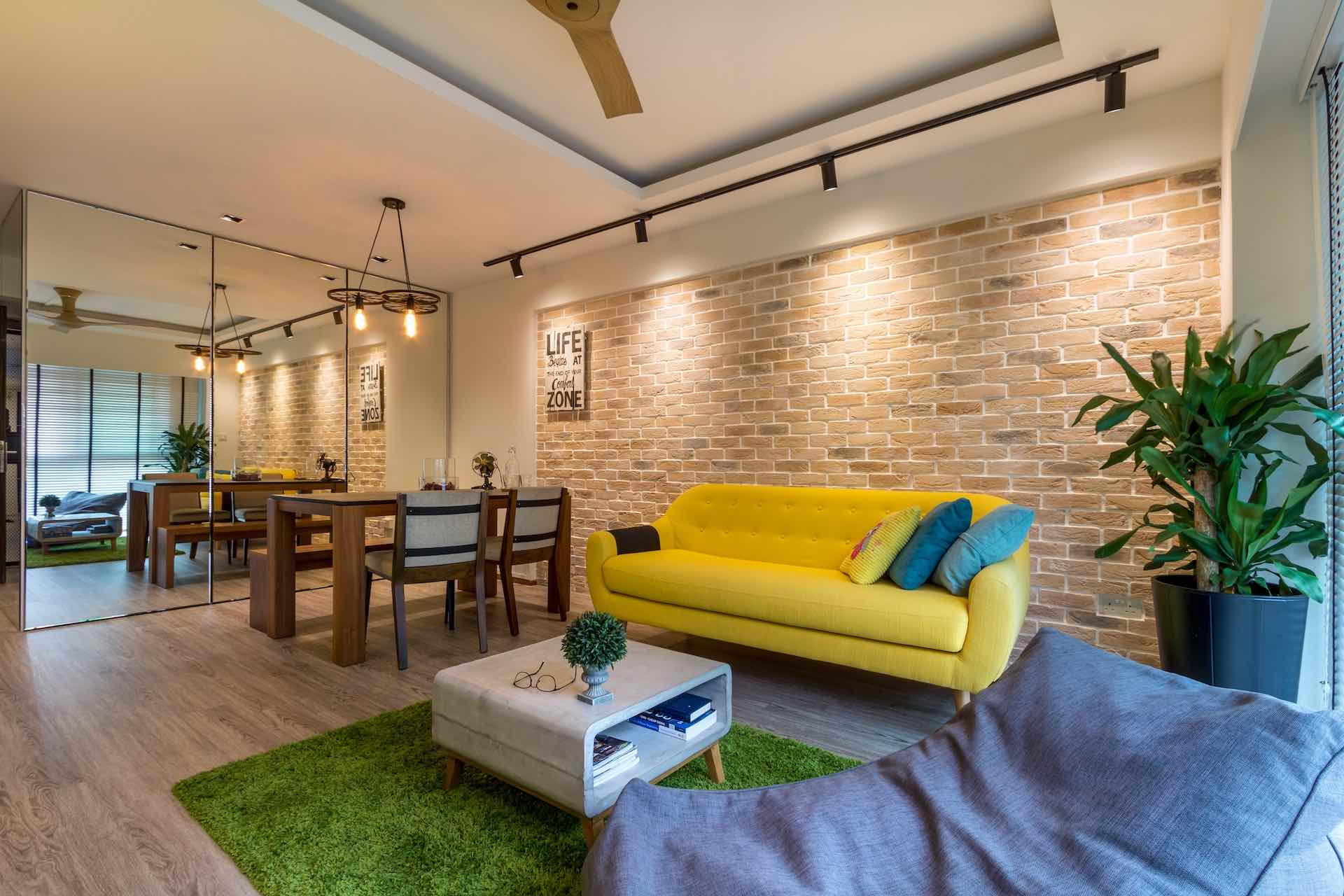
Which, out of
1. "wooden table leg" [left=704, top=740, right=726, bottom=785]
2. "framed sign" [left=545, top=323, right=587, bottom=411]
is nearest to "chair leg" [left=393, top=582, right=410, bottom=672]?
"wooden table leg" [left=704, top=740, right=726, bottom=785]

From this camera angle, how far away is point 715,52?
119 inches

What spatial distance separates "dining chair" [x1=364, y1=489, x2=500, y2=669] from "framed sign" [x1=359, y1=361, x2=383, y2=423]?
2.60 m

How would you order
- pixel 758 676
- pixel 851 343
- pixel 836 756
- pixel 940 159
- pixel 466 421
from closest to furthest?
pixel 836 756 < pixel 758 676 < pixel 940 159 < pixel 851 343 < pixel 466 421

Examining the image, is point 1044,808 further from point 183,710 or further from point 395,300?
point 395,300

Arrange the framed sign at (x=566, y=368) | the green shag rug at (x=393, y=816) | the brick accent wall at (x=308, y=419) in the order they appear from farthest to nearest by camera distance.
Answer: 1. the framed sign at (x=566, y=368)
2. the brick accent wall at (x=308, y=419)
3. the green shag rug at (x=393, y=816)

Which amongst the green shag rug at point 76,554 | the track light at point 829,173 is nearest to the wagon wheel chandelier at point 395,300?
the green shag rug at point 76,554

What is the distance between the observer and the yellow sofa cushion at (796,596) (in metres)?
2.60

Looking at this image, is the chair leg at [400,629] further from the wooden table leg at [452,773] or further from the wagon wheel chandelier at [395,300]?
the wagon wheel chandelier at [395,300]

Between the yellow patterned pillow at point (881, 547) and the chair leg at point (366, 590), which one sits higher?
the yellow patterned pillow at point (881, 547)

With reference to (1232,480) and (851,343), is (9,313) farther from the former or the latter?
(1232,480)

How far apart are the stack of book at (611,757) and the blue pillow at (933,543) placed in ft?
4.81

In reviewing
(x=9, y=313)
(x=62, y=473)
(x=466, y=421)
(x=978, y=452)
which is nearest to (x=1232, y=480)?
(x=978, y=452)

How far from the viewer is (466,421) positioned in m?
6.27

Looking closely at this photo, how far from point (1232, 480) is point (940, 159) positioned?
219cm
